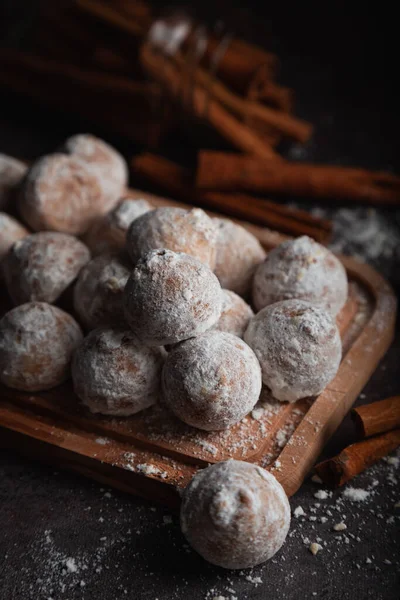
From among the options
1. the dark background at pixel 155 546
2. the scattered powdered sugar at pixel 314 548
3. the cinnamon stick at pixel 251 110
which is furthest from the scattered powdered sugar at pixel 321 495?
the cinnamon stick at pixel 251 110

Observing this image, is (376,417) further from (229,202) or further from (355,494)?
(229,202)

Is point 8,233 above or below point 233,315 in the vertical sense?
below

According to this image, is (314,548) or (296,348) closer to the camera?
(314,548)

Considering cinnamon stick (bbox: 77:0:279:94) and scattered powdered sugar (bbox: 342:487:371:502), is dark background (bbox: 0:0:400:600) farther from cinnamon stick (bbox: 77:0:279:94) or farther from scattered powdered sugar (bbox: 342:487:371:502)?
cinnamon stick (bbox: 77:0:279:94)

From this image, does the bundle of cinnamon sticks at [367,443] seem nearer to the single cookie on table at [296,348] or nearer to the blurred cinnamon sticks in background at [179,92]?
the single cookie on table at [296,348]

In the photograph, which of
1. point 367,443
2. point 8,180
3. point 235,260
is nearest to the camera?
point 367,443

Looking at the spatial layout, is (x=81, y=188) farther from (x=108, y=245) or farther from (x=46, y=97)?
(x=46, y=97)

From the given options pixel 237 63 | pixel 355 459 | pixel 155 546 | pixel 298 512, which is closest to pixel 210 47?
pixel 237 63
